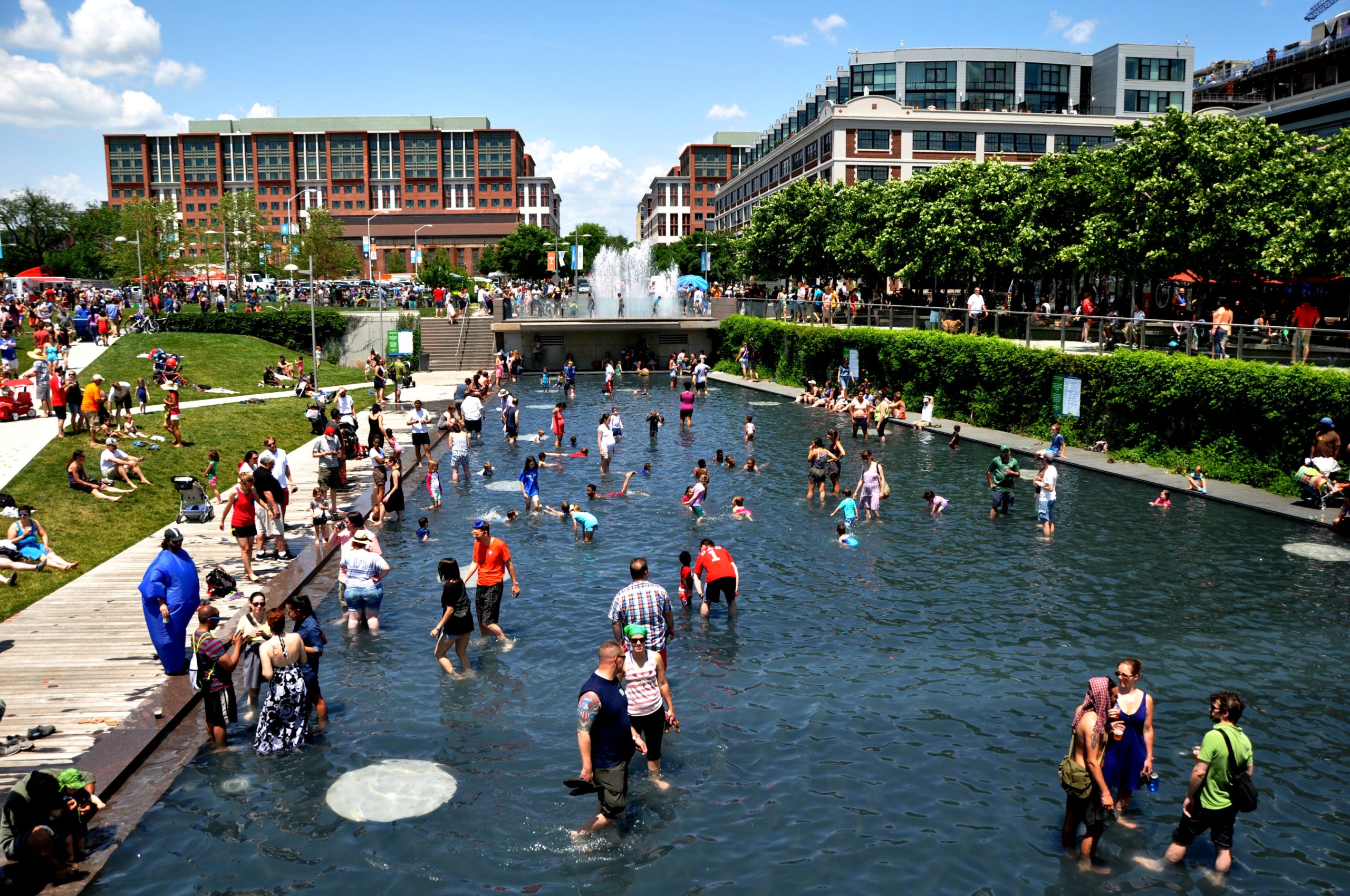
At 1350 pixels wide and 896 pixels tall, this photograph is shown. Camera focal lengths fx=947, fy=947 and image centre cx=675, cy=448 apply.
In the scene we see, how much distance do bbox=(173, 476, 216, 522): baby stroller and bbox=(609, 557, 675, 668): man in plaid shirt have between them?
12122mm

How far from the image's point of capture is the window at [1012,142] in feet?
263

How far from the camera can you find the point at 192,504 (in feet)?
63.7

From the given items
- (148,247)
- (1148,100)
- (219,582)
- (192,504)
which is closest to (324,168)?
(148,247)

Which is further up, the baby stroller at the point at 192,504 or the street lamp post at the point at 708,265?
the street lamp post at the point at 708,265

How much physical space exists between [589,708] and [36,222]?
454 feet

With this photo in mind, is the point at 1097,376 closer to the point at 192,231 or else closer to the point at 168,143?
the point at 192,231

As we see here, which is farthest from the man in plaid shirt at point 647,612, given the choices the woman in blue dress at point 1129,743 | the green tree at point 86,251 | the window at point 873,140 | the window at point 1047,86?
the green tree at point 86,251

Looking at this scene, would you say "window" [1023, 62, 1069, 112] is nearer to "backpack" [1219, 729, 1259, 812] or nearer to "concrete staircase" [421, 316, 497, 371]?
"concrete staircase" [421, 316, 497, 371]

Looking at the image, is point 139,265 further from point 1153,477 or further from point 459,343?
point 1153,477

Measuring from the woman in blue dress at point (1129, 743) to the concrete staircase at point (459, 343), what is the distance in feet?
174

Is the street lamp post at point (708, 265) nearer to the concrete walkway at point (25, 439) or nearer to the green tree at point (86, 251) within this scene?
the concrete walkway at point (25, 439)

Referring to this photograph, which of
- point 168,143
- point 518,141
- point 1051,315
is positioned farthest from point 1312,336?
point 168,143

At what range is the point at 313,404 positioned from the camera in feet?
105

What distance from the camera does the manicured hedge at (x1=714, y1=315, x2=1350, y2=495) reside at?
23.6m
